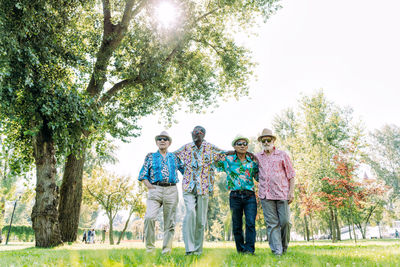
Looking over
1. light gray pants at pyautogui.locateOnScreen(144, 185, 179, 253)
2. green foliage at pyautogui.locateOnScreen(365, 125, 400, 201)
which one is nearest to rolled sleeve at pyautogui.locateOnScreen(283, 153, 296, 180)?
light gray pants at pyautogui.locateOnScreen(144, 185, 179, 253)

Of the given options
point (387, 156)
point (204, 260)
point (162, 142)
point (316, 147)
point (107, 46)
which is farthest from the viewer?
point (387, 156)

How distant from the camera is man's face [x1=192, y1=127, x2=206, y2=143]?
5812 mm

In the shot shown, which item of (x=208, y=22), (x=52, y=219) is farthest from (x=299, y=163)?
(x=52, y=219)

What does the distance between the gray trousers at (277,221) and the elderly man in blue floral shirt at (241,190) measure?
12.4 inches

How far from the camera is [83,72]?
13344 mm

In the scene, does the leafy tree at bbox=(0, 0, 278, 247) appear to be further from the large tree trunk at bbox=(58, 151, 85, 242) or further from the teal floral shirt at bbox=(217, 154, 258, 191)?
the teal floral shirt at bbox=(217, 154, 258, 191)

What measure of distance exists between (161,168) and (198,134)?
105 cm

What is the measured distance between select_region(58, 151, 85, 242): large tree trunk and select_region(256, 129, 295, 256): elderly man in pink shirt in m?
8.57

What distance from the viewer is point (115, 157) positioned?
3512 cm

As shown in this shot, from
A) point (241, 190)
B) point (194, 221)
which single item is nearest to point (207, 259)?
point (194, 221)

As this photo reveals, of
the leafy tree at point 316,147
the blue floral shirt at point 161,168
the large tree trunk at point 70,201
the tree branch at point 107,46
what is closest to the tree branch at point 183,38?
the tree branch at point 107,46

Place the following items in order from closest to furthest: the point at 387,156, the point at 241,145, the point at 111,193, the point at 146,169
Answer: the point at 241,145
the point at 146,169
the point at 111,193
the point at 387,156

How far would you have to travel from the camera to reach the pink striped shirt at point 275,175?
18.6 feet

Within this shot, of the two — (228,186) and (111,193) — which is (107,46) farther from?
(111,193)
